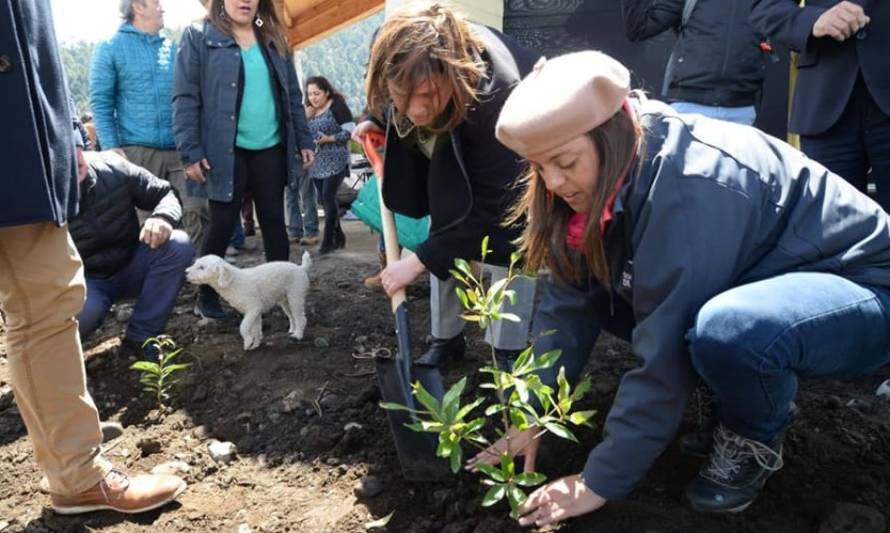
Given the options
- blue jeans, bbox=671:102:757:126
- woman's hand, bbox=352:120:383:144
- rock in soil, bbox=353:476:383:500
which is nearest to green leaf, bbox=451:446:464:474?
rock in soil, bbox=353:476:383:500

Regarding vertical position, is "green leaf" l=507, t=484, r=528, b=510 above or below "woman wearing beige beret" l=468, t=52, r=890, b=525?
below

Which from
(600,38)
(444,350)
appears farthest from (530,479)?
(600,38)

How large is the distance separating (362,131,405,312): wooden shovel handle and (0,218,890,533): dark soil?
1.39ft

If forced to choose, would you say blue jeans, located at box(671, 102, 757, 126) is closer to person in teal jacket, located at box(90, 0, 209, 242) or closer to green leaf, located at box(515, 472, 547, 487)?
green leaf, located at box(515, 472, 547, 487)

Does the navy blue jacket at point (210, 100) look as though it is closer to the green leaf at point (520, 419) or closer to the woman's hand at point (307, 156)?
Result: the woman's hand at point (307, 156)

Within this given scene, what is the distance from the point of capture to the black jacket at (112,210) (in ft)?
9.95

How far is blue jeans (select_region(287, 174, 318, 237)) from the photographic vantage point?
22.5 ft

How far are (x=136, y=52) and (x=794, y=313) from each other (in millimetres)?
4091

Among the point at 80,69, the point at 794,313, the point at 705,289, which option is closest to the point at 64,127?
the point at 705,289

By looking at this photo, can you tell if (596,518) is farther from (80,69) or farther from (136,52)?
(80,69)

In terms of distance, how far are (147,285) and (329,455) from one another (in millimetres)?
1420

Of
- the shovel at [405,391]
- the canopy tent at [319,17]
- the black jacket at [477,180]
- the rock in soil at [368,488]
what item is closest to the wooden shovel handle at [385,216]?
the shovel at [405,391]

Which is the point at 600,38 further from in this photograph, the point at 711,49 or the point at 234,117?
the point at 234,117

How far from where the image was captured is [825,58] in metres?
2.61
